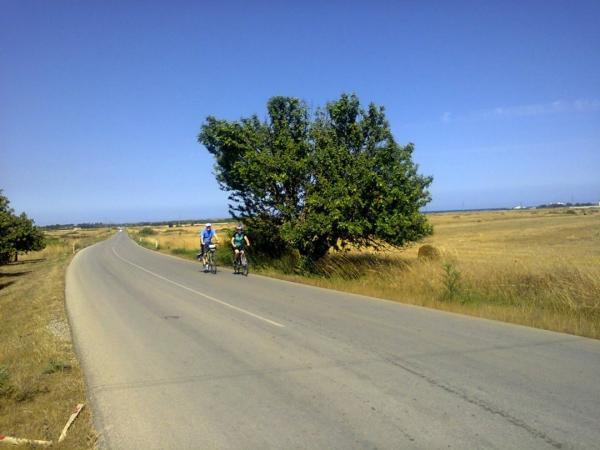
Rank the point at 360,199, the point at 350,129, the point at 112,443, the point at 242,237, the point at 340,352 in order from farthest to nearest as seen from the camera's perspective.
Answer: the point at 242,237, the point at 350,129, the point at 360,199, the point at 340,352, the point at 112,443

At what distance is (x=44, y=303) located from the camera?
15.2 meters

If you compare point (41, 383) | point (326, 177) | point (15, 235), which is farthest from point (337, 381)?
point (15, 235)

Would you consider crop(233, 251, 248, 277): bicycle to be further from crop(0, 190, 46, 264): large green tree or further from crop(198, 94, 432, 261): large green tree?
crop(0, 190, 46, 264): large green tree

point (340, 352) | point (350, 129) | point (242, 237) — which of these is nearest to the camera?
point (340, 352)

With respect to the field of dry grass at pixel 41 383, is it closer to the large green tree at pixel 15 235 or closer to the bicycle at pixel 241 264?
the bicycle at pixel 241 264

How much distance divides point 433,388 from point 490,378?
77 cm

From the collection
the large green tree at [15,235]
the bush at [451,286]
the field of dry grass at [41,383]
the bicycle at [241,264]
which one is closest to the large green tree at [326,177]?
the bicycle at [241,264]

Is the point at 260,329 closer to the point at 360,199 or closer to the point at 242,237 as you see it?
the point at 360,199

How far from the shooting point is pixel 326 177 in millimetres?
19344

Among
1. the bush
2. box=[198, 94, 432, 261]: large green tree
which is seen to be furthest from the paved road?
box=[198, 94, 432, 261]: large green tree

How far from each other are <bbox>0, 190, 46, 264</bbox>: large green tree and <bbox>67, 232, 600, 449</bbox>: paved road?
969 inches

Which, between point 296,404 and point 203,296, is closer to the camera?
point 296,404

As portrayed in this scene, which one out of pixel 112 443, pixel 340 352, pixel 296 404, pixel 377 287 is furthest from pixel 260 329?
pixel 377 287

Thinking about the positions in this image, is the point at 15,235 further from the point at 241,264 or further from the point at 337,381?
the point at 337,381
